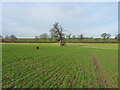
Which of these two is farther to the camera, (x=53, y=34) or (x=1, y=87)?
(x=53, y=34)

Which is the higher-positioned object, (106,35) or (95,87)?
(106,35)

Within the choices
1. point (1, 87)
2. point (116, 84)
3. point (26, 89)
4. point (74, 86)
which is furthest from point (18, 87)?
point (116, 84)

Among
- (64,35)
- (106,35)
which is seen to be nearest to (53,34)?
(64,35)

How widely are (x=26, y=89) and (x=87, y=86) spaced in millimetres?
3792

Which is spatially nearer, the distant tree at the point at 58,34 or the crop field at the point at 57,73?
the crop field at the point at 57,73

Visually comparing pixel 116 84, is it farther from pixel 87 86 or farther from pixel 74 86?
pixel 74 86

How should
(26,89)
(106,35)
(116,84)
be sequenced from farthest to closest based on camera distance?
(106,35) → (116,84) → (26,89)

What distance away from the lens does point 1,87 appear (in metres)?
4.28

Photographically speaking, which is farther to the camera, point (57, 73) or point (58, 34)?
point (58, 34)

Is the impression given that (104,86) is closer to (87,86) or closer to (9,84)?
(87,86)

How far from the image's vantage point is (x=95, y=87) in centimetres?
458

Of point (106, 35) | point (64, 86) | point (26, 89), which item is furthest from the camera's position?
point (106, 35)

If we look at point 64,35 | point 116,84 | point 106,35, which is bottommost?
point 116,84

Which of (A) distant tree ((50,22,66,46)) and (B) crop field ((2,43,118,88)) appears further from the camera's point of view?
(A) distant tree ((50,22,66,46))
